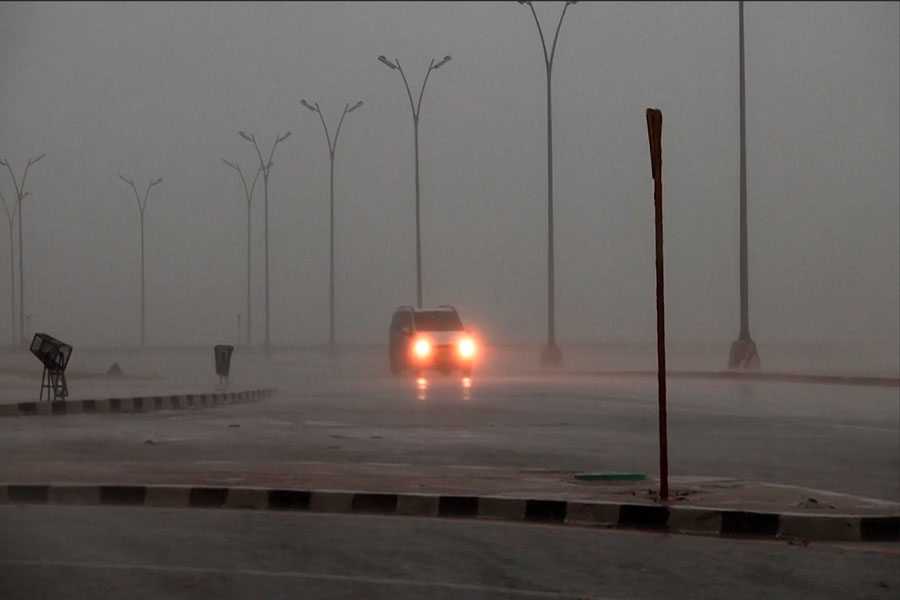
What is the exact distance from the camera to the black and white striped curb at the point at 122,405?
28.2 meters

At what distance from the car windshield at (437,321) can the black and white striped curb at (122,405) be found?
1648cm

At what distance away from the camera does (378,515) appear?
42.4ft

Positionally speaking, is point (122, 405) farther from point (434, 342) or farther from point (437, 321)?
point (437, 321)

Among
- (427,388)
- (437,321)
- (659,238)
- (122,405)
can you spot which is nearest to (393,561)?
(659,238)

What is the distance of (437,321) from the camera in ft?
168

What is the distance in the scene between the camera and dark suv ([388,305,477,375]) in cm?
4950

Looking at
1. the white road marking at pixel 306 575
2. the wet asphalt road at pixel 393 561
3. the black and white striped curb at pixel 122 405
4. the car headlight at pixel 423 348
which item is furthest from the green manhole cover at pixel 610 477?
the car headlight at pixel 423 348

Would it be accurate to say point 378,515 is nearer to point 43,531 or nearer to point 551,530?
point 551,530

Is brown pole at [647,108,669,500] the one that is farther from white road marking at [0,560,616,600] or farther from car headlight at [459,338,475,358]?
car headlight at [459,338,475,358]

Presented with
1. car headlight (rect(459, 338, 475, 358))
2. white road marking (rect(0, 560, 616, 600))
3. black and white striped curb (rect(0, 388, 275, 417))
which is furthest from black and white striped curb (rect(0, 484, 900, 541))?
car headlight (rect(459, 338, 475, 358))

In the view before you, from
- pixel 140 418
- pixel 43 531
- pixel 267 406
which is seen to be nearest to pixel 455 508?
pixel 43 531

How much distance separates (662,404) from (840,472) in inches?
175

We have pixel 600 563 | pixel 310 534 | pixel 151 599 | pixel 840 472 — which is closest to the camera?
pixel 151 599

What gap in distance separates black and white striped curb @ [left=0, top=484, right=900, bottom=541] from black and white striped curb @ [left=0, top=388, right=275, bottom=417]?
1399cm
